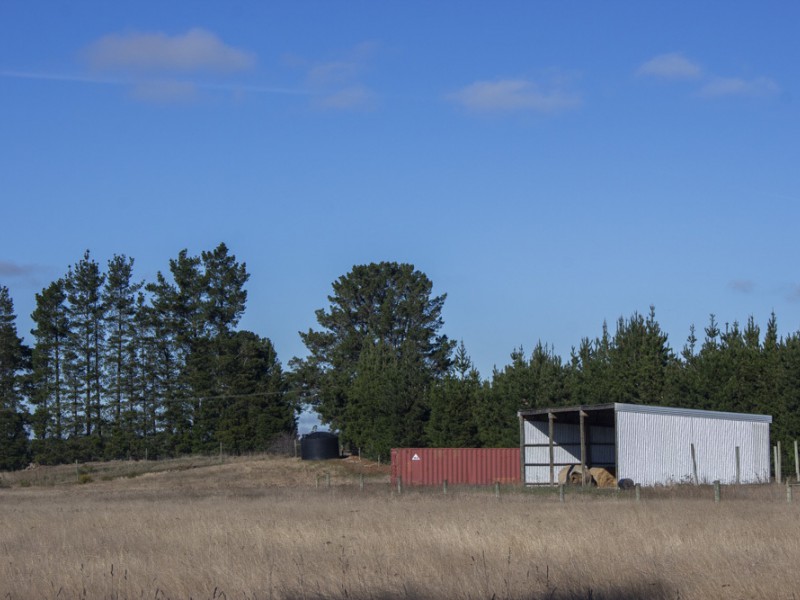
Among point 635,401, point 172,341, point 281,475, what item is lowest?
point 281,475

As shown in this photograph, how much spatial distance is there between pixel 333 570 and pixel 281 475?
46532 mm

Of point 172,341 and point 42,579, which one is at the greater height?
point 172,341

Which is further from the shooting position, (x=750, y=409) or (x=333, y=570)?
(x=750, y=409)

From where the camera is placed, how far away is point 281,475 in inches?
2356

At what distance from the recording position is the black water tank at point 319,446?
66.2m

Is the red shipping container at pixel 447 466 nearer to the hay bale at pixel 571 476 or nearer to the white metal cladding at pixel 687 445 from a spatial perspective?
the hay bale at pixel 571 476

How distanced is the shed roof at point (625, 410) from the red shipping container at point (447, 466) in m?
3.73

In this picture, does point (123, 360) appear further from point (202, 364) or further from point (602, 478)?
point (602, 478)

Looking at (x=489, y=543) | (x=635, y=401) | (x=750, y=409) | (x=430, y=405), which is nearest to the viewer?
(x=489, y=543)

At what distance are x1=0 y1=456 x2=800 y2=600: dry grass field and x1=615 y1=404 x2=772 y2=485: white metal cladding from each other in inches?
399

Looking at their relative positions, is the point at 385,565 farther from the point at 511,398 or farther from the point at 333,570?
the point at 511,398

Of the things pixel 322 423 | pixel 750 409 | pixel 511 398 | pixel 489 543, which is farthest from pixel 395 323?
pixel 489 543

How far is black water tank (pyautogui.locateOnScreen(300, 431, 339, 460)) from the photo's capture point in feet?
217

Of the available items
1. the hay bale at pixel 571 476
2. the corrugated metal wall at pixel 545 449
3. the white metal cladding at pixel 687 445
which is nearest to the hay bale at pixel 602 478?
the hay bale at pixel 571 476
